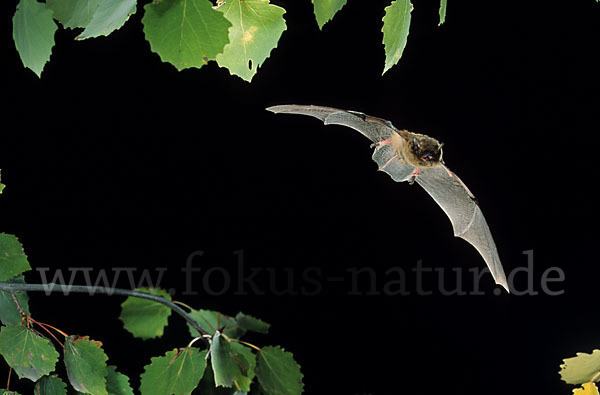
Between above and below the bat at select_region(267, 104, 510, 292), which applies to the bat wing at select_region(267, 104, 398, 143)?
above

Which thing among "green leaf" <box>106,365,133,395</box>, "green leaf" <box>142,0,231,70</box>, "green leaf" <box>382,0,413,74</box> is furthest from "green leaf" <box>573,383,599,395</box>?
"green leaf" <box>106,365,133,395</box>

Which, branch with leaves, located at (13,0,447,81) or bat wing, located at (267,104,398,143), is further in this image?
bat wing, located at (267,104,398,143)

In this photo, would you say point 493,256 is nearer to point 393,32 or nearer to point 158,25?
point 393,32

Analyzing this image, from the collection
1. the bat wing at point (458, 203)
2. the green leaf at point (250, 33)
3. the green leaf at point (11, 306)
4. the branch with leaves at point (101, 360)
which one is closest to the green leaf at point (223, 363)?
the branch with leaves at point (101, 360)

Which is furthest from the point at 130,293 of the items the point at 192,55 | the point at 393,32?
the point at 393,32

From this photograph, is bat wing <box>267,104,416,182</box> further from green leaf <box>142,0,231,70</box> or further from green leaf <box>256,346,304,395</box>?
green leaf <box>142,0,231,70</box>

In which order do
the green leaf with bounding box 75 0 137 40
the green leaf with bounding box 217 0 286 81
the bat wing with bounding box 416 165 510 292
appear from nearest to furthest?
the green leaf with bounding box 75 0 137 40 < the green leaf with bounding box 217 0 286 81 < the bat wing with bounding box 416 165 510 292
